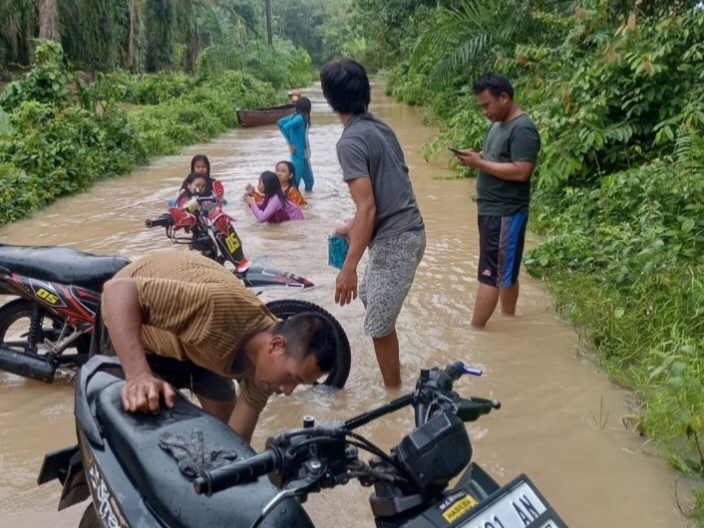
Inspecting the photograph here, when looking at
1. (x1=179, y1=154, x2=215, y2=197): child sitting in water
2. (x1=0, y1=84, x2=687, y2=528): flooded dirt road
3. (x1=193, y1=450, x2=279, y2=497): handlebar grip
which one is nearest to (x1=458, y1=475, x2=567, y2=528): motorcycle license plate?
(x1=193, y1=450, x2=279, y2=497): handlebar grip

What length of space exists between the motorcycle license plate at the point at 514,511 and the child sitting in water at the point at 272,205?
736cm

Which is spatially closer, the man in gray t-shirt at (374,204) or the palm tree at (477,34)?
the man in gray t-shirt at (374,204)

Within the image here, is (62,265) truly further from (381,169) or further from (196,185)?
(196,185)

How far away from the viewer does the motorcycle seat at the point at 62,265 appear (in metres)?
4.12

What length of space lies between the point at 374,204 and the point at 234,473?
2461mm

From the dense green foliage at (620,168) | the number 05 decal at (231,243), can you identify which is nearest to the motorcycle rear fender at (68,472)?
the dense green foliage at (620,168)

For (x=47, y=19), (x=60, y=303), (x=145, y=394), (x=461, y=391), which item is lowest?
(x=461, y=391)

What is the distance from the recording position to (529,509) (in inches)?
61.8

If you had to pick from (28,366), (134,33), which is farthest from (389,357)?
(134,33)

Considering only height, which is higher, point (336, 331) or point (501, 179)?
point (501, 179)

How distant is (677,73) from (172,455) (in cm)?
750

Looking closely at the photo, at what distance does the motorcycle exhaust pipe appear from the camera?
173 inches

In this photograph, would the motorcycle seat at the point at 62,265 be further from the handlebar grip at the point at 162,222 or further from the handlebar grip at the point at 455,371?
the handlebar grip at the point at 455,371

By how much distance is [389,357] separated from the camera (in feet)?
14.0
